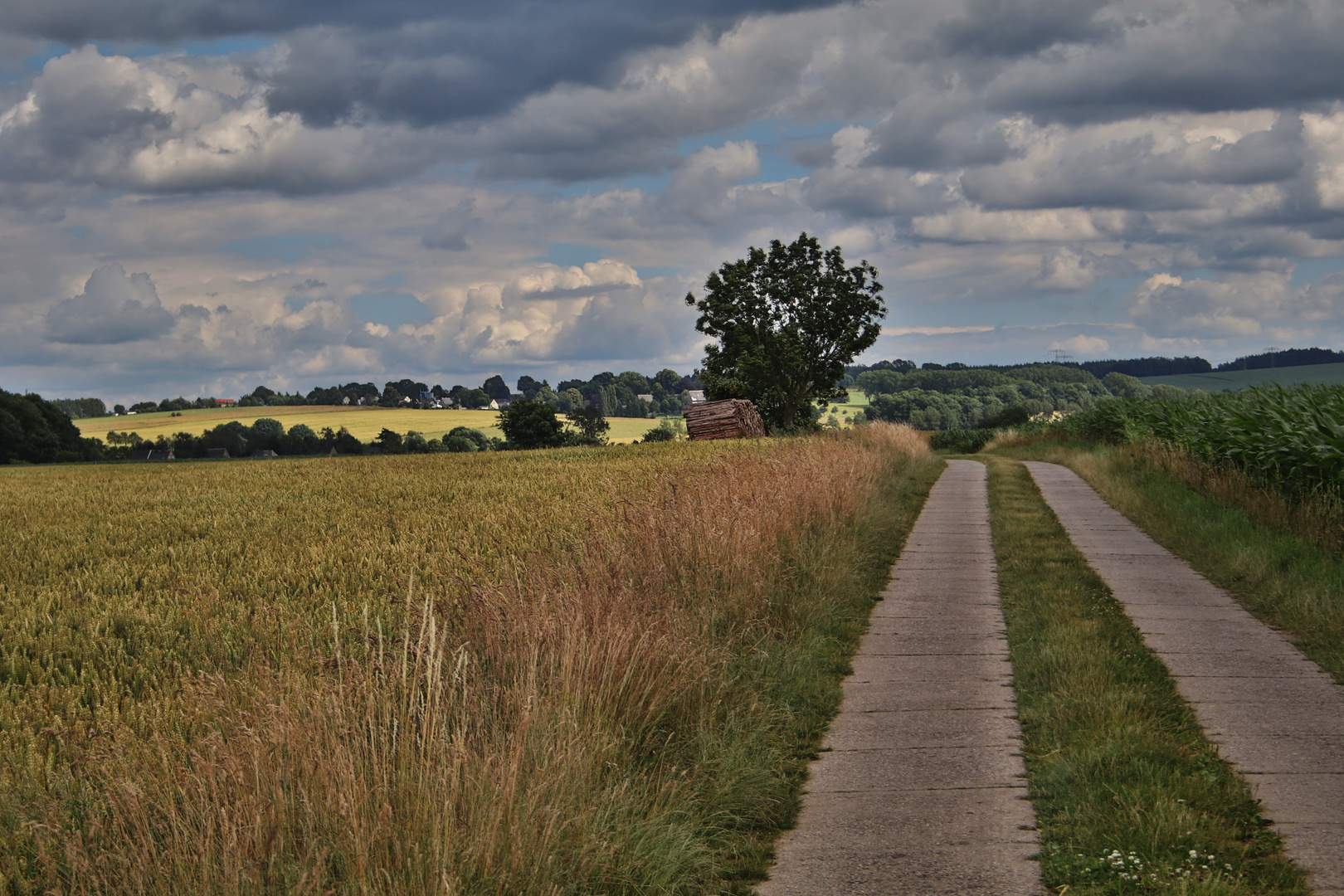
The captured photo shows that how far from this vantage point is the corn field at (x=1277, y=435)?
12.4m

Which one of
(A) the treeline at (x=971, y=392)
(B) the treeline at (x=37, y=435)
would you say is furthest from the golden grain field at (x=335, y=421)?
(A) the treeline at (x=971, y=392)

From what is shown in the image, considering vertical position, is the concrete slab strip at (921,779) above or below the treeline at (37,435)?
below

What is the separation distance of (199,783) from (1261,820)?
479cm

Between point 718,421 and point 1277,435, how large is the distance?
78.4 ft

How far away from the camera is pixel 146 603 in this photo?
7645 millimetres

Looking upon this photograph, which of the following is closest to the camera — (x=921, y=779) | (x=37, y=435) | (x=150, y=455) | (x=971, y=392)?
(x=921, y=779)

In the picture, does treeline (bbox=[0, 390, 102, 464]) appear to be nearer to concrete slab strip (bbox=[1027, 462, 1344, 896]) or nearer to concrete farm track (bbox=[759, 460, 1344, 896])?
concrete farm track (bbox=[759, 460, 1344, 896])

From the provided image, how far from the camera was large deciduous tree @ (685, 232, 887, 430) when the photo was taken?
49.6m

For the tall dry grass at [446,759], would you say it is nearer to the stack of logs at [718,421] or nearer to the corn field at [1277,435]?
the corn field at [1277,435]

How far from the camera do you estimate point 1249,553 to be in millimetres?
10867

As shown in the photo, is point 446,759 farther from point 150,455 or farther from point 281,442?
point 150,455

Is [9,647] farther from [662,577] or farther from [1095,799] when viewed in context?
[1095,799]

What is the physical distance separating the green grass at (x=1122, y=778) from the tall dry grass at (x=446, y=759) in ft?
4.82

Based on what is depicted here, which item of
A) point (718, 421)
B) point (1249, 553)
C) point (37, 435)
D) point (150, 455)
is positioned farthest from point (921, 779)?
point (150, 455)
